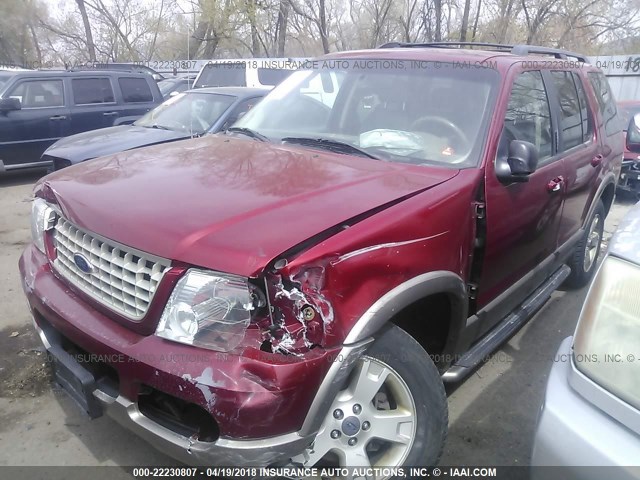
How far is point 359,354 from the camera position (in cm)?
197

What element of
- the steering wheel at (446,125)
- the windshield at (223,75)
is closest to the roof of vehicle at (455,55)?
the steering wheel at (446,125)

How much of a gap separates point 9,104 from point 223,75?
576 centimetres

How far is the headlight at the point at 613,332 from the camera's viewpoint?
5.14 ft

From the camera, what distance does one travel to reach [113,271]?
85.1 inches

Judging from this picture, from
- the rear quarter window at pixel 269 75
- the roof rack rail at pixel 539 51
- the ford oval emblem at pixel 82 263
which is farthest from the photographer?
the rear quarter window at pixel 269 75

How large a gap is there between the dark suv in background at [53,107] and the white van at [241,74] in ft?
10.4

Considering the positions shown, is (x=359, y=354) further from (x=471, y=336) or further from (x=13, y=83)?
(x=13, y=83)

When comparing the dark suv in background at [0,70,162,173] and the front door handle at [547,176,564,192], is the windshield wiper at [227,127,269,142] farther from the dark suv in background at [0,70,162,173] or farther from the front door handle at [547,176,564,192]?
the dark suv in background at [0,70,162,173]

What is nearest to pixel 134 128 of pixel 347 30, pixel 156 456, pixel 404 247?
pixel 156 456

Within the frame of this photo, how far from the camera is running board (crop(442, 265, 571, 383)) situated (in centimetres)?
272

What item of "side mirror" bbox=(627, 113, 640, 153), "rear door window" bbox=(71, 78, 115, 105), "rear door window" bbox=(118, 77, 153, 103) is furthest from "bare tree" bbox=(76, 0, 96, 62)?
"side mirror" bbox=(627, 113, 640, 153)

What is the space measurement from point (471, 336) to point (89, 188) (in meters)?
2.04

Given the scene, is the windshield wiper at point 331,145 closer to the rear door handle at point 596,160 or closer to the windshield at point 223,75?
the rear door handle at point 596,160

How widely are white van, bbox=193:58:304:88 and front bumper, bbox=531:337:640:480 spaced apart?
37.3 feet
